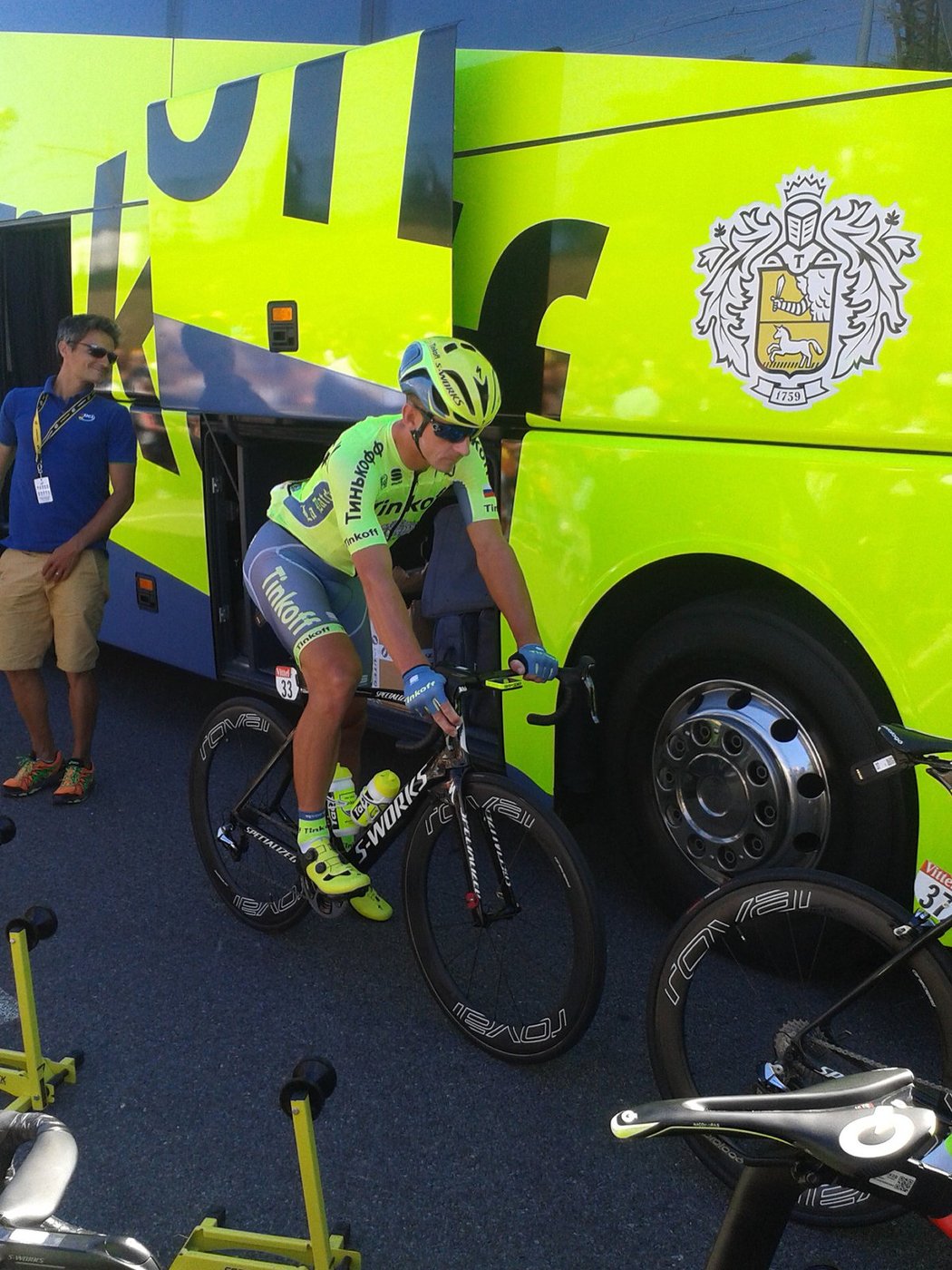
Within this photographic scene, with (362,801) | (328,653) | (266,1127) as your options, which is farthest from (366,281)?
(266,1127)

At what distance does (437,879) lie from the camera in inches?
121

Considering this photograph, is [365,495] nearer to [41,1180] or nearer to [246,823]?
[246,823]

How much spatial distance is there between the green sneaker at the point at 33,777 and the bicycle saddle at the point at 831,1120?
4122mm

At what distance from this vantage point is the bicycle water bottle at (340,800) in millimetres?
3375

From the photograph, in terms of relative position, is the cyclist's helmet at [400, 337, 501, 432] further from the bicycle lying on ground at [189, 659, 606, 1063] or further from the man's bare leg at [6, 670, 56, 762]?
the man's bare leg at [6, 670, 56, 762]

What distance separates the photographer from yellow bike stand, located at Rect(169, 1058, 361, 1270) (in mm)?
2047

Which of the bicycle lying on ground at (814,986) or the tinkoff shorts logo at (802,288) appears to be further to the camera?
the tinkoff shorts logo at (802,288)

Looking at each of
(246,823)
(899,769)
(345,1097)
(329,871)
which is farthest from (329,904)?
(899,769)

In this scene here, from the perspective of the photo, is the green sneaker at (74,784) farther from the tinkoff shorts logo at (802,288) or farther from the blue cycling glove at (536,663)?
the tinkoff shorts logo at (802,288)

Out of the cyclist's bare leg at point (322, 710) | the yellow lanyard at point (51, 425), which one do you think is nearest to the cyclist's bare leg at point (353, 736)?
the cyclist's bare leg at point (322, 710)

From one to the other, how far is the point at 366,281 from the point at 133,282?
5.49 feet

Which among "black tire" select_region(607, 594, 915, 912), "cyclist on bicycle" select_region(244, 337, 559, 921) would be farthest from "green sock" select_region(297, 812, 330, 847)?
"black tire" select_region(607, 594, 915, 912)

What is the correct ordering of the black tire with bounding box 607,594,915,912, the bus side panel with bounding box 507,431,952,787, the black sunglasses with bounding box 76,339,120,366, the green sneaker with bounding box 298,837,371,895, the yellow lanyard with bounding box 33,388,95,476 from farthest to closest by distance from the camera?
1. the yellow lanyard with bounding box 33,388,95,476
2. the black sunglasses with bounding box 76,339,120,366
3. the green sneaker with bounding box 298,837,371,895
4. the black tire with bounding box 607,594,915,912
5. the bus side panel with bounding box 507,431,952,787

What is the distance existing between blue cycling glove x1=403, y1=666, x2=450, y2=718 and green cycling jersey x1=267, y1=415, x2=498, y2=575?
414mm
